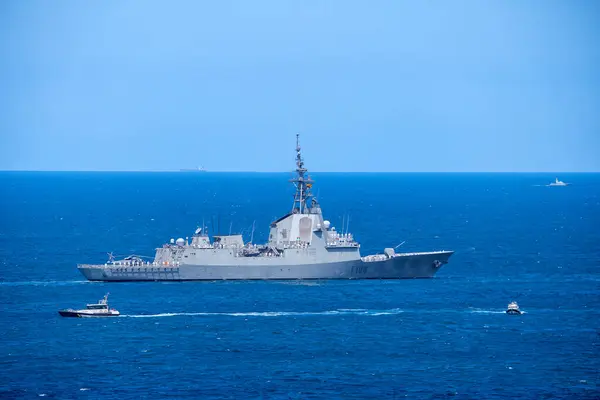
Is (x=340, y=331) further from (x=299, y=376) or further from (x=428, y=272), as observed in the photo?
(x=428, y=272)

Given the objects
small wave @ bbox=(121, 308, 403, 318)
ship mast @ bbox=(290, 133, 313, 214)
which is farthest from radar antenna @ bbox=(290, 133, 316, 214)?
small wave @ bbox=(121, 308, 403, 318)

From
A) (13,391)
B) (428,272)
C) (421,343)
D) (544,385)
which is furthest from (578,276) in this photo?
(13,391)

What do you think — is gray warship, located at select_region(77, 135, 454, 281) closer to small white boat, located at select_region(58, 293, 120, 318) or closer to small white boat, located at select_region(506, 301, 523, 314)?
small white boat, located at select_region(58, 293, 120, 318)

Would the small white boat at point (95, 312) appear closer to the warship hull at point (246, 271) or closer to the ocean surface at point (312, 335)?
the ocean surface at point (312, 335)

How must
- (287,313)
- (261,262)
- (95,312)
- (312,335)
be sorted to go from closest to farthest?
(312,335), (95,312), (287,313), (261,262)

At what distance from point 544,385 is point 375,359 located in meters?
11.7

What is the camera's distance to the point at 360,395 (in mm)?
64812

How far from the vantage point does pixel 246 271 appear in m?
104

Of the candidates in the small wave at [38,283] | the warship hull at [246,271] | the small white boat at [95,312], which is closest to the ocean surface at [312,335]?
the small wave at [38,283]

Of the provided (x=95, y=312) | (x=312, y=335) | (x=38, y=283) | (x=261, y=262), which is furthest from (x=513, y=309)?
(x=38, y=283)

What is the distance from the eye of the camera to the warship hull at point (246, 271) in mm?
103375

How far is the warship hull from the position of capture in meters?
103

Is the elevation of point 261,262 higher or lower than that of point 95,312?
higher

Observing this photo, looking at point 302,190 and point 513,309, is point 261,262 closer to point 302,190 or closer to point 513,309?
point 302,190
